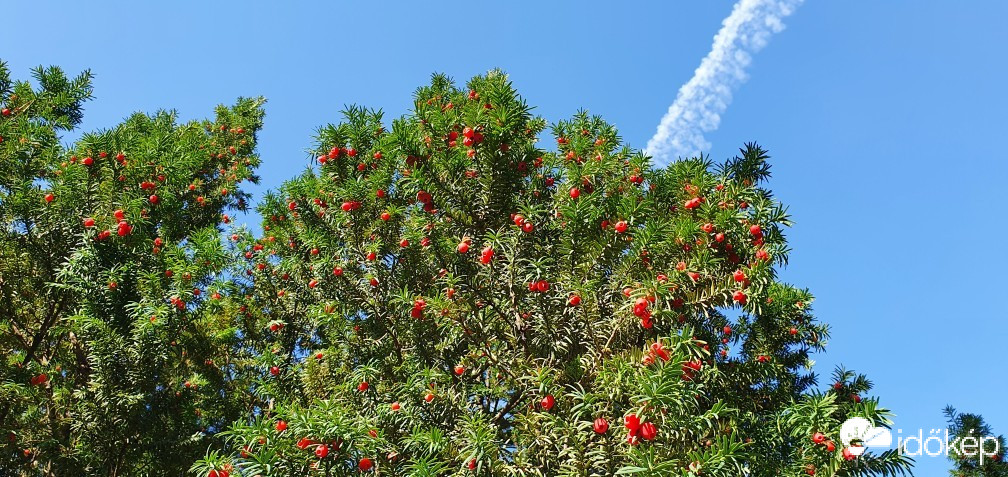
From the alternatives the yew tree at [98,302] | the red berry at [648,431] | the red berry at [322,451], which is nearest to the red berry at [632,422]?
the red berry at [648,431]

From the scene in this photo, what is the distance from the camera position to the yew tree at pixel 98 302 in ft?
18.1

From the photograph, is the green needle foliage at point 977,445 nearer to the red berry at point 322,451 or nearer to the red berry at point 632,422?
the red berry at point 632,422

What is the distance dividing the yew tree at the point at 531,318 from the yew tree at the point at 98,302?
1160 millimetres

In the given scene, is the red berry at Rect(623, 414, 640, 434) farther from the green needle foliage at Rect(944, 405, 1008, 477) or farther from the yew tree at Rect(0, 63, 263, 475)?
the green needle foliage at Rect(944, 405, 1008, 477)

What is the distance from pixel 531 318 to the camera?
5.09 m

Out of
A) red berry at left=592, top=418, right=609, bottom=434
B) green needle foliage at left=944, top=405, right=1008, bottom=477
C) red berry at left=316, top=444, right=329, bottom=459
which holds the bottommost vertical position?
red berry at left=316, top=444, right=329, bottom=459

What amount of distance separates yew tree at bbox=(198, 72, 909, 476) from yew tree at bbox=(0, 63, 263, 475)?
116 cm

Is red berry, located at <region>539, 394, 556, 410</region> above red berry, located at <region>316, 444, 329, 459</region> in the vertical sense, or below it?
above

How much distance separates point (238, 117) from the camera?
11008mm

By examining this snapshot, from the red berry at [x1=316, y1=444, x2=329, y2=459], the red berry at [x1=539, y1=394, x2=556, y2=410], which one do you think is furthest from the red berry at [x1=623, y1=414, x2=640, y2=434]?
the red berry at [x1=316, y1=444, x2=329, y2=459]

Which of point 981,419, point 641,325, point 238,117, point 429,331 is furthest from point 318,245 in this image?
point 981,419

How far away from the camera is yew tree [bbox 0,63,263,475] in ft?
18.1

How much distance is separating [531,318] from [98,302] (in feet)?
14.8

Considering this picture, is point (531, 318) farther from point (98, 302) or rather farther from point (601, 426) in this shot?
point (98, 302)
